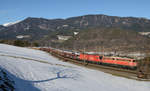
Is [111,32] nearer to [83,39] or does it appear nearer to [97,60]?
[83,39]

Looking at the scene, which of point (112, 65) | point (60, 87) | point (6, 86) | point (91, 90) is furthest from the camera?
point (112, 65)

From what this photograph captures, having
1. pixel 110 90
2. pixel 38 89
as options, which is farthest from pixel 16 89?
pixel 110 90

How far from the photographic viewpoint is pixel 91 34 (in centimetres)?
18575

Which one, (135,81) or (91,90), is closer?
(91,90)

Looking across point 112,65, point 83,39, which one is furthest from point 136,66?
point 83,39

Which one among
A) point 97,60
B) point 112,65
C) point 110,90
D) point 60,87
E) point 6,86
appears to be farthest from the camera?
point 97,60

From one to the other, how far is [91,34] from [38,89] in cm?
17140

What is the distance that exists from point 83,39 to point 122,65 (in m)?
134

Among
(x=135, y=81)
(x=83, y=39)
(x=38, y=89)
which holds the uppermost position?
(x=83, y=39)

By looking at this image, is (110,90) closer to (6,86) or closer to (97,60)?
(6,86)

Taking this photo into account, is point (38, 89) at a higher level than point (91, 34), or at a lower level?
lower

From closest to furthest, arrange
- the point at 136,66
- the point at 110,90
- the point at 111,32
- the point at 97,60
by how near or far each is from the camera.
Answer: the point at 110,90 → the point at 136,66 → the point at 97,60 → the point at 111,32

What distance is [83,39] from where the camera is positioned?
178 m

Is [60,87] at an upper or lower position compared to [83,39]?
lower
